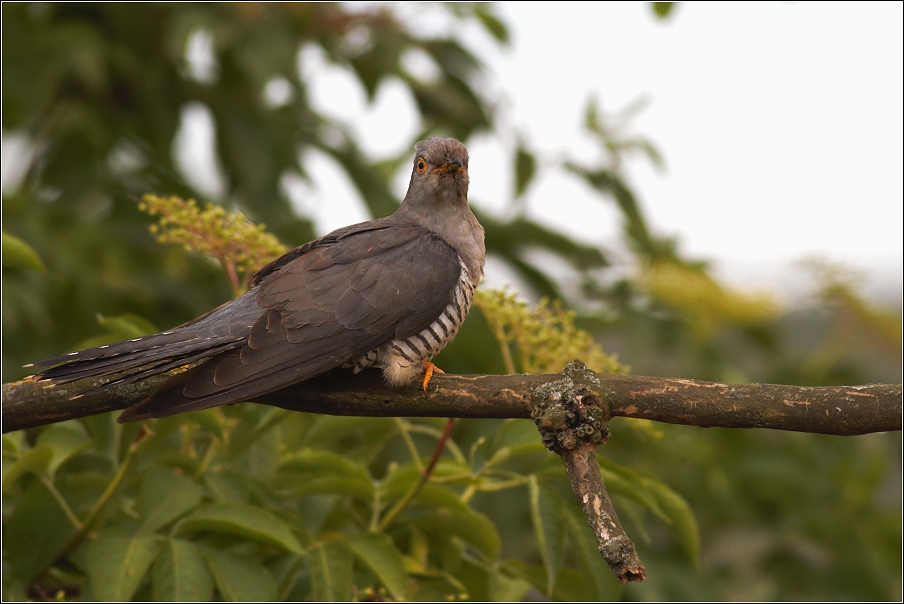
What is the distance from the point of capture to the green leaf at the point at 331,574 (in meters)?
2.01

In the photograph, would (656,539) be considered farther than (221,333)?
Yes

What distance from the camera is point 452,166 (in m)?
2.78

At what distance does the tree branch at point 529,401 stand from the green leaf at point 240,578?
378 millimetres

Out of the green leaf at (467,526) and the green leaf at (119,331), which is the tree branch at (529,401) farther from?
the green leaf at (467,526)

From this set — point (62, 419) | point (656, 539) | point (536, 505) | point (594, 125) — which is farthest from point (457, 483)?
point (594, 125)

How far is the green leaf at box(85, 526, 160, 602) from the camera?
6.17 feet

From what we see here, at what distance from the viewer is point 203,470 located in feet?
7.21

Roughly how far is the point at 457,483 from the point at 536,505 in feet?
0.81

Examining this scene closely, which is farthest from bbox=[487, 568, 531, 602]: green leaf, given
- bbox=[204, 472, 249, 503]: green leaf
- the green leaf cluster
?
bbox=[204, 472, 249, 503]: green leaf

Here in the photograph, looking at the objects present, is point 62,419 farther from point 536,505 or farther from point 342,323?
point 536,505

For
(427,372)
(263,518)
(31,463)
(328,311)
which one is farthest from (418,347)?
(31,463)

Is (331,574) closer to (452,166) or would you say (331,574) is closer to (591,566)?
(591,566)

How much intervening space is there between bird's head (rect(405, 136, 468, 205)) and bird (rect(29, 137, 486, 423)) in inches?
1.6

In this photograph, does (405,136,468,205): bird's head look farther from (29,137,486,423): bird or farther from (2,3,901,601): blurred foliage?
(2,3,901,601): blurred foliage
